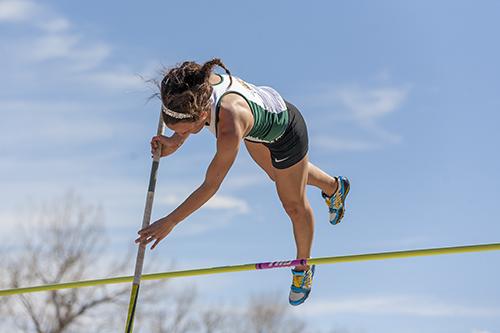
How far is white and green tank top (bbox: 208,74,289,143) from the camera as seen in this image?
4.63 metres

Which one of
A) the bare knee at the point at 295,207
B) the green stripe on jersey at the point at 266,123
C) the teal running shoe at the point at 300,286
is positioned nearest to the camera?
the green stripe on jersey at the point at 266,123

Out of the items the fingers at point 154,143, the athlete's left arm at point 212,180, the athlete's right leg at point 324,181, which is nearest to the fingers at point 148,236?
the athlete's left arm at point 212,180

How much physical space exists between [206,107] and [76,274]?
1715cm

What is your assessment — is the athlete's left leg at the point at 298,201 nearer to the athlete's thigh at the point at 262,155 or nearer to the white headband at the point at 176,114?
the athlete's thigh at the point at 262,155

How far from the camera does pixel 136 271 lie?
5.09 meters

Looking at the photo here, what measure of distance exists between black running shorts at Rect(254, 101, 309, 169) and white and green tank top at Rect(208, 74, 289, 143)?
5 cm

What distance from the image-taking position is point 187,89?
455cm

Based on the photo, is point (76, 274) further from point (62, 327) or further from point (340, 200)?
point (340, 200)

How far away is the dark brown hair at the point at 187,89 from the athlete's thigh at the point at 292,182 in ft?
2.70

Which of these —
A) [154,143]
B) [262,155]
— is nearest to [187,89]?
[154,143]

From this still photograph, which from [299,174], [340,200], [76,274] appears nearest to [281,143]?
[299,174]

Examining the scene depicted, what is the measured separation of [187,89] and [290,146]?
2.73 feet

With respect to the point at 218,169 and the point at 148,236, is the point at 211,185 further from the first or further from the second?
the point at 148,236

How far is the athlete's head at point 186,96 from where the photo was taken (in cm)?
451
